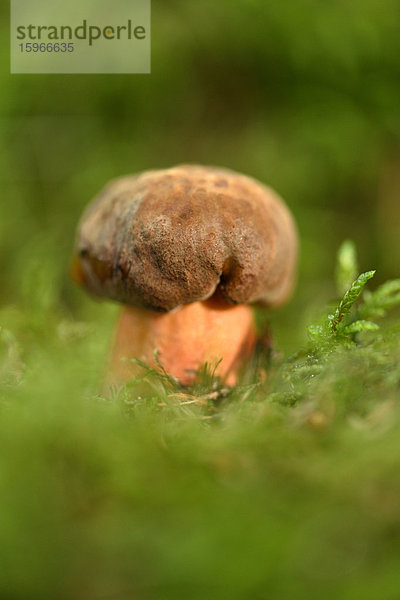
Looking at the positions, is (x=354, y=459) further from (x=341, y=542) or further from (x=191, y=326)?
(x=191, y=326)

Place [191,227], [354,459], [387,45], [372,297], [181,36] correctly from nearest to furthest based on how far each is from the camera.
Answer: [354,459] < [191,227] < [372,297] < [387,45] < [181,36]

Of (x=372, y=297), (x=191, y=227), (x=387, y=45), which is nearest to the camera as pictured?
(x=191, y=227)

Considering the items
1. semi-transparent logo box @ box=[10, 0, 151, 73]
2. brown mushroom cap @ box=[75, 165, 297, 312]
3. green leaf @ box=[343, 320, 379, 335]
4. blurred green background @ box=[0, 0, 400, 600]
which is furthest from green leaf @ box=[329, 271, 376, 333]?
semi-transparent logo box @ box=[10, 0, 151, 73]

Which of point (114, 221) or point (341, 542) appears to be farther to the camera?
point (114, 221)

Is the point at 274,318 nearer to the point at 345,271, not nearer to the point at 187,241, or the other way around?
the point at 345,271

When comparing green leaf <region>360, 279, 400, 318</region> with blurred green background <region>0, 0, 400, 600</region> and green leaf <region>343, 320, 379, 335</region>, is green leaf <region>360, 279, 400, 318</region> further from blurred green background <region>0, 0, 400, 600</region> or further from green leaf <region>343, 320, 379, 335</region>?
blurred green background <region>0, 0, 400, 600</region>

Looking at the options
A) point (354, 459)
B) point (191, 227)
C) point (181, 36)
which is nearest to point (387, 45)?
point (181, 36)

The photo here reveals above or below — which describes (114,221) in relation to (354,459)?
above
